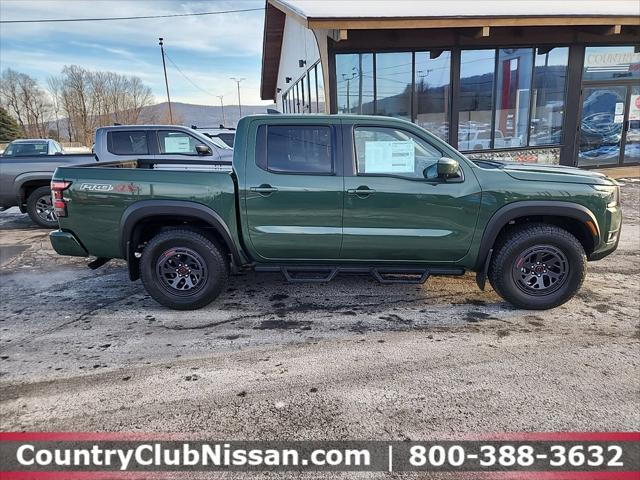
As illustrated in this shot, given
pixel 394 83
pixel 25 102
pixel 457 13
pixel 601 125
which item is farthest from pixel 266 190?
pixel 25 102

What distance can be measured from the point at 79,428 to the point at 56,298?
2632 millimetres

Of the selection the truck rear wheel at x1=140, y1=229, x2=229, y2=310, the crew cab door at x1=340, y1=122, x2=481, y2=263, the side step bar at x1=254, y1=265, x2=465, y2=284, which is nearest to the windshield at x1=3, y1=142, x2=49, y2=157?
the truck rear wheel at x1=140, y1=229, x2=229, y2=310

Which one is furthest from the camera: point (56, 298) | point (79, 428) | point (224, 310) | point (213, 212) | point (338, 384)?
point (56, 298)

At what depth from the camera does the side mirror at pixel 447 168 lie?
3730 millimetres

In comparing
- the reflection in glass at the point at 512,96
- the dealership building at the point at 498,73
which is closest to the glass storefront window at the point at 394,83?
the dealership building at the point at 498,73

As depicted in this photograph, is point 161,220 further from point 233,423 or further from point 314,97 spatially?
point 314,97

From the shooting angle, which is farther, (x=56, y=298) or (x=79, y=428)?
(x=56, y=298)

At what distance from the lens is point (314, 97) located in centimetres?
1363

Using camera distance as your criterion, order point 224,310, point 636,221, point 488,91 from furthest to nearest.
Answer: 1. point 488,91
2. point 636,221
3. point 224,310

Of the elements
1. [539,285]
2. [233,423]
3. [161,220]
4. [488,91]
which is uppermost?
[488,91]

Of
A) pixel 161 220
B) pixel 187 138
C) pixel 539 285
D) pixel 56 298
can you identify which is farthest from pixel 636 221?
pixel 56 298

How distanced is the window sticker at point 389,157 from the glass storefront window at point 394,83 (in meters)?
7.79

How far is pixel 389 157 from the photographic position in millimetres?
3982

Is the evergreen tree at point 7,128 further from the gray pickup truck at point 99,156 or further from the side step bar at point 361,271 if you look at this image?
the side step bar at point 361,271
